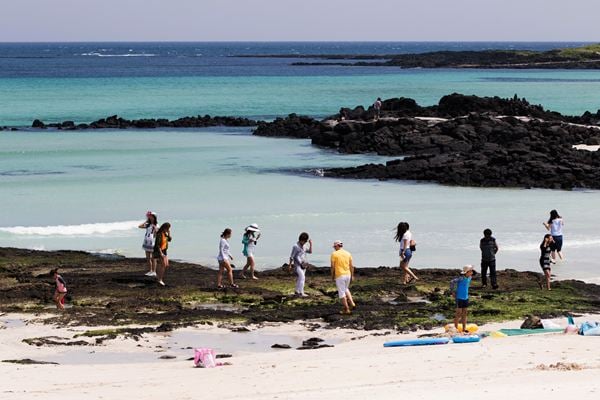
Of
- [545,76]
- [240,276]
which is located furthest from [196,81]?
[240,276]

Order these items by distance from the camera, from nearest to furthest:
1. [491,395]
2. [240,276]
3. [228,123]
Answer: [491,395] → [240,276] → [228,123]

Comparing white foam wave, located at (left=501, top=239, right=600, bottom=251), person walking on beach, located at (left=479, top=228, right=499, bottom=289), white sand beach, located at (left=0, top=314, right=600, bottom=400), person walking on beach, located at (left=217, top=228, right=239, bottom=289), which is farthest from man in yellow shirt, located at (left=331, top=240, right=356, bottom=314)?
white foam wave, located at (left=501, top=239, right=600, bottom=251)

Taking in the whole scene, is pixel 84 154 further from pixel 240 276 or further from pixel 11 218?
pixel 240 276

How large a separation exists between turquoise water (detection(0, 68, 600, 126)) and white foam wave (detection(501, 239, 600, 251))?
43704mm

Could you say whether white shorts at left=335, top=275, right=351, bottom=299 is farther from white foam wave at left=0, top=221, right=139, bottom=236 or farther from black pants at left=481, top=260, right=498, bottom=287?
white foam wave at left=0, top=221, right=139, bottom=236

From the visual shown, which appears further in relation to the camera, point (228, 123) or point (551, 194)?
point (228, 123)

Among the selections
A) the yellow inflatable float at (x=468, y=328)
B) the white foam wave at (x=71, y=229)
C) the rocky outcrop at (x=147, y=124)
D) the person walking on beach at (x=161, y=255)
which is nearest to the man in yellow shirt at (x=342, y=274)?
the yellow inflatable float at (x=468, y=328)

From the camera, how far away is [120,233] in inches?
1040

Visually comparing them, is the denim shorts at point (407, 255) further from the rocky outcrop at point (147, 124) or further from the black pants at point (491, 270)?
the rocky outcrop at point (147, 124)

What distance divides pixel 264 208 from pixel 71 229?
586 centimetres

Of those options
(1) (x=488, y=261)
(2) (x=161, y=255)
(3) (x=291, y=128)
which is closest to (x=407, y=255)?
(1) (x=488, y=261)

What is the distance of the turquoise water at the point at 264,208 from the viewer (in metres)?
24.5

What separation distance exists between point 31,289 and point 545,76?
109093mm

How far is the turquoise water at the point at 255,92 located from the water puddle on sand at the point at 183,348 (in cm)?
4975
